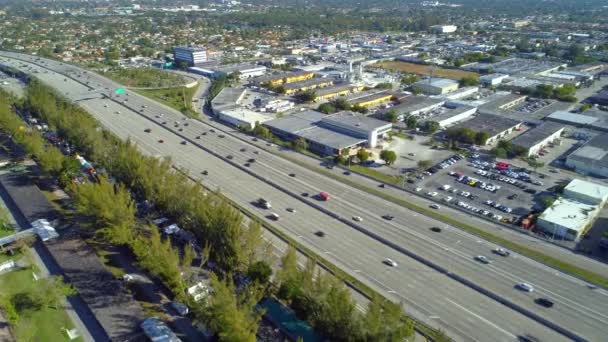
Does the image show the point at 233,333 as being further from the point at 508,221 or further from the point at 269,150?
the point at 269,150

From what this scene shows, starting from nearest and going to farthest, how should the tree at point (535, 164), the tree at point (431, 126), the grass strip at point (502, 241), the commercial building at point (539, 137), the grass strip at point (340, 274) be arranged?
the grass strip at point (340, 274), the grass strip at point (502, 241), the tree at point (535, 164), the commercial building at point (539, 137), the tree at point (431, 126)

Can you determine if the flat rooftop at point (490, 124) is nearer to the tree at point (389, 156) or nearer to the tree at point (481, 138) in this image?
the tree at point (481, 138)

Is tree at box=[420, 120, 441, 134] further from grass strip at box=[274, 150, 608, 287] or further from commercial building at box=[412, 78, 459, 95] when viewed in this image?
commercial building at box=[412, 78, 459, 95]

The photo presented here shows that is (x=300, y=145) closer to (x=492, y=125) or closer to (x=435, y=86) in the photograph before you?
(x=492, y=125)

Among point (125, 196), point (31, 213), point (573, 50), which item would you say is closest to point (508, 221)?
point (125, 196)

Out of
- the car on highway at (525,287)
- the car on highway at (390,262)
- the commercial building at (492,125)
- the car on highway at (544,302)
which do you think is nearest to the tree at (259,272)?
the car on highway at (390,262)

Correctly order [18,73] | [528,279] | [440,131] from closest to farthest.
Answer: [528,279], [440,131], [18,73]

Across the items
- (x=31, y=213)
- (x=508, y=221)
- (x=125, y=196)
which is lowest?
(x=508, y=221)
